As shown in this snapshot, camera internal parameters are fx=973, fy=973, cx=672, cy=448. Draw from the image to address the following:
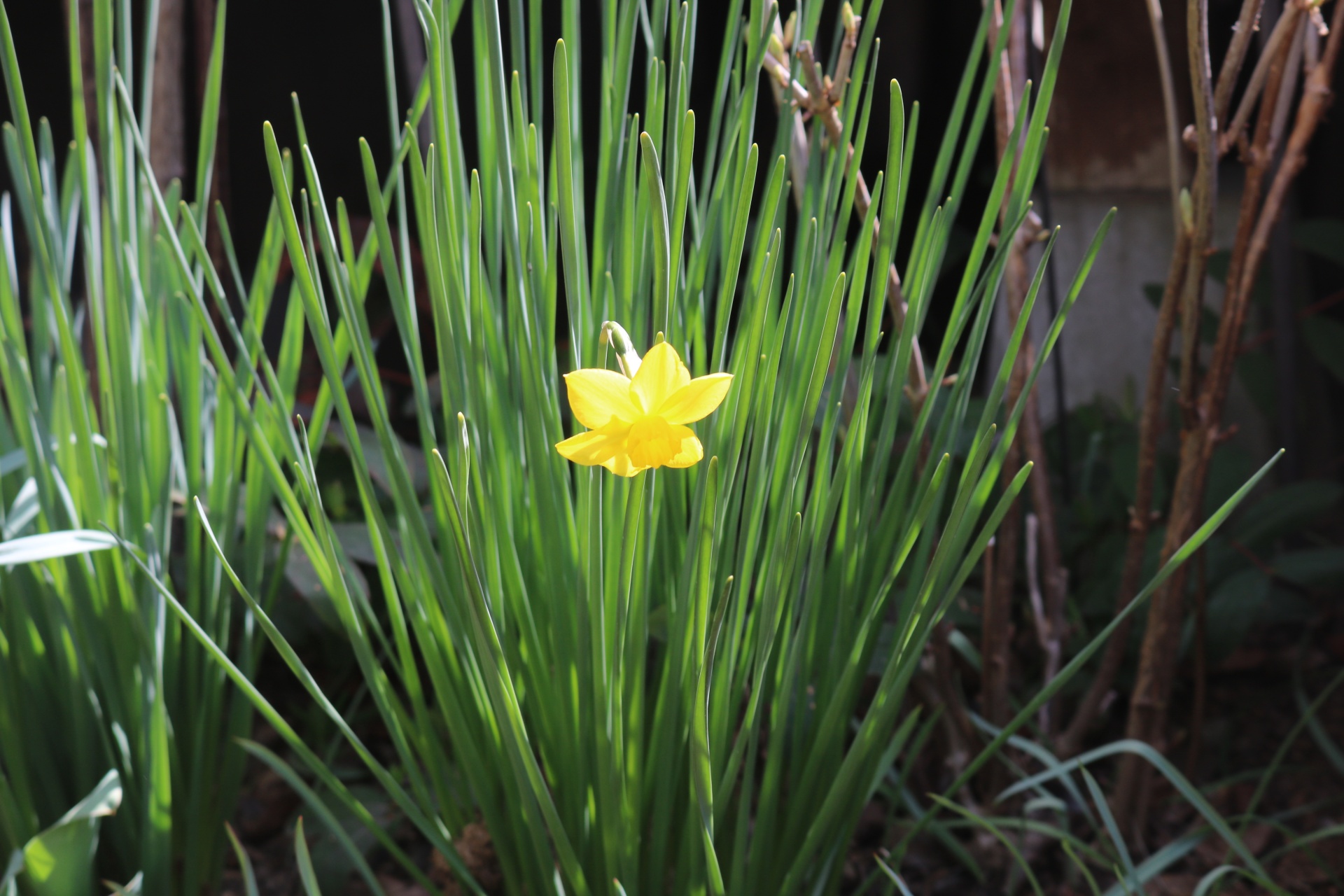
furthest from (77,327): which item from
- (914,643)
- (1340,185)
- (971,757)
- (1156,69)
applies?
(1340,185)

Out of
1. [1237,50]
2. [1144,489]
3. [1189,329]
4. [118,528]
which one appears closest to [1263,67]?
[1237,50]

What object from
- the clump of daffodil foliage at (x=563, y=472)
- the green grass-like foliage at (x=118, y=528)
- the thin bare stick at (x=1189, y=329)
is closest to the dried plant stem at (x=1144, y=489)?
the thin bare stick at (x=1189, y=329)

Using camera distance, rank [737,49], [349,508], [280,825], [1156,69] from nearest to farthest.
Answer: [737,49] < [280,825] < [349,508] < [1156,69]

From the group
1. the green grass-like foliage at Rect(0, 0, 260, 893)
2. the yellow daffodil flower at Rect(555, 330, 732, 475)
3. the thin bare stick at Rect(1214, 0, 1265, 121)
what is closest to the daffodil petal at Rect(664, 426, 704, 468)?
the yellow daffodil flower at Rect(555, 330, 732, 475)

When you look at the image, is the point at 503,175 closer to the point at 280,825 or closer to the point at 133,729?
the point at 133,729

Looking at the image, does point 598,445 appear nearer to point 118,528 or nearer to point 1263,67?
point 118,528

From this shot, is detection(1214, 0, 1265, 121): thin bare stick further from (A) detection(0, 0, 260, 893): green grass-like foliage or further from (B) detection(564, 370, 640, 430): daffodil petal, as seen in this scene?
(A) detection(0, 0, 260, 893): green grass-like foliage

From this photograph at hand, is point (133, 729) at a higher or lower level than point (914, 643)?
lower

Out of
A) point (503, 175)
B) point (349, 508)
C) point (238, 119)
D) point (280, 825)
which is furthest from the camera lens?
point (238, 119)
